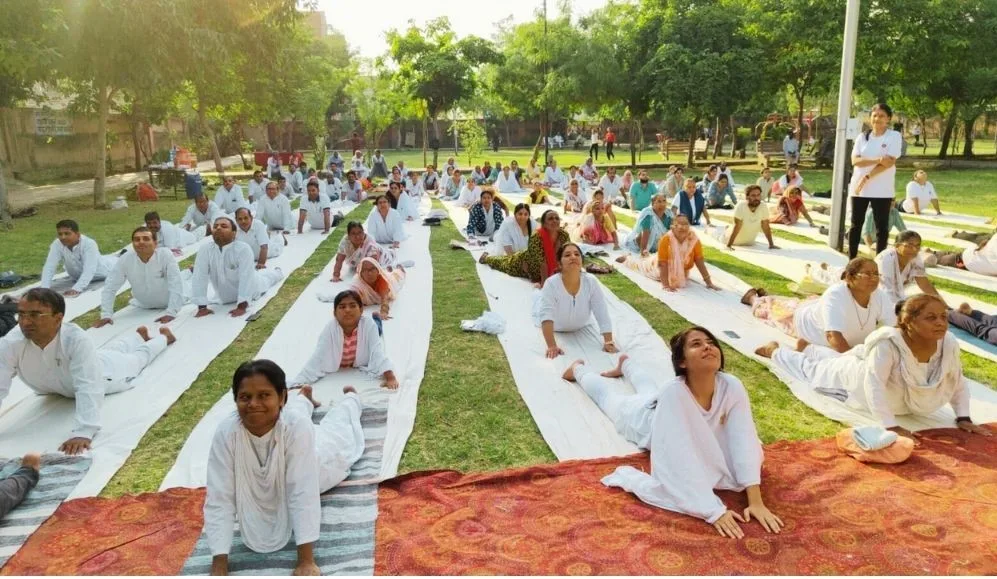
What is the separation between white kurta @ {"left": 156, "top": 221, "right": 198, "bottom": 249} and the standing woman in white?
8.24m

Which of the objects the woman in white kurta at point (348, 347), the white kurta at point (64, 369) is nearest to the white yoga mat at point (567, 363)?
the woman in white kurta at point (348, 347)

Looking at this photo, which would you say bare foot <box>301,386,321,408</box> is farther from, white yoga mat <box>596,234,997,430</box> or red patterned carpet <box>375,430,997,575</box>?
white yoga mat <box>596,234,997,430</box>

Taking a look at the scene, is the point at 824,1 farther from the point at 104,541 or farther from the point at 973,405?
the point at 104,541

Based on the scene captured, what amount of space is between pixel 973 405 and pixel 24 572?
4.77 m

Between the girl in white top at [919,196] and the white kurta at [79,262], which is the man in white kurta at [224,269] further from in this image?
the girl in white top at [919,196]

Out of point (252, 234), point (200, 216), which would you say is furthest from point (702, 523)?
point (200, 216)

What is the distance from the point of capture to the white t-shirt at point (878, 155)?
6.95 metres

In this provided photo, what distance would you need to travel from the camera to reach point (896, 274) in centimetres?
530

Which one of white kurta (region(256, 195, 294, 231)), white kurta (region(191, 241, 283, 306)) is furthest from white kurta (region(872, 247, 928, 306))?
white kurta (region(256, 195, 294, 231))

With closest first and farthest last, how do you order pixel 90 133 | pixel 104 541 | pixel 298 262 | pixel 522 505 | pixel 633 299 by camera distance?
pixel 104 541 → pixel 522 505 → pixel 633 299 → pixel 298 262 → pixel 90 133

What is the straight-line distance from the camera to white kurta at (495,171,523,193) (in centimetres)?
1714

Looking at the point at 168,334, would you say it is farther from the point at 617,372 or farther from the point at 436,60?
the point at 436,60

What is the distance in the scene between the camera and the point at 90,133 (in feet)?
75.3

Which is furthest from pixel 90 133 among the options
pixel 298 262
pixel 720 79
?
pixel 720 79
